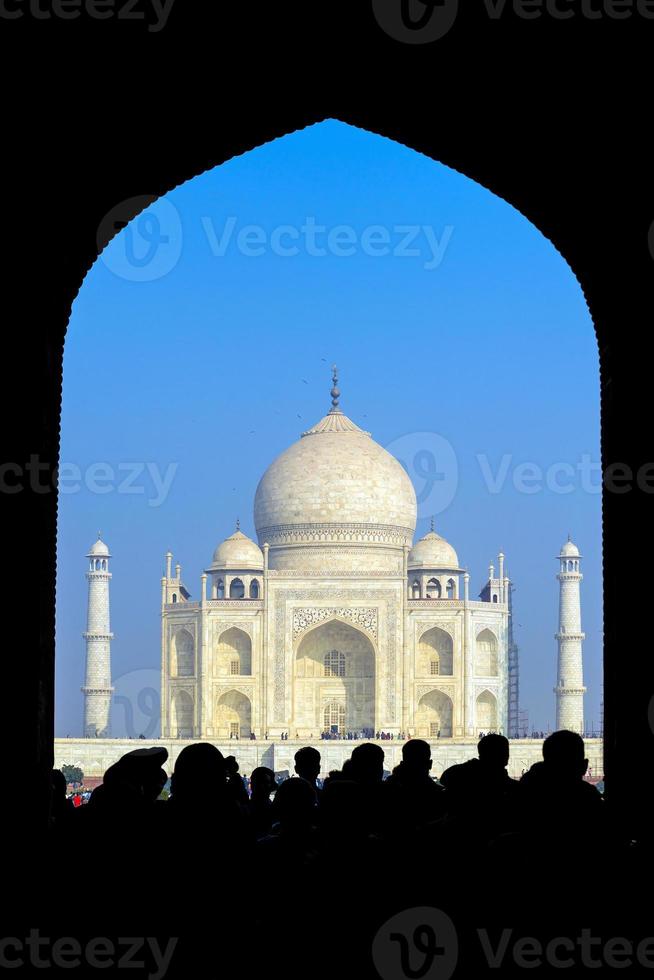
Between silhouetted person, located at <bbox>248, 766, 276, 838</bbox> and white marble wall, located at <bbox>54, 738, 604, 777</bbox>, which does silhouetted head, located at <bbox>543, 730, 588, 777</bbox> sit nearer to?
silhouetted person, located at <bbox>248, 766, 276, 838</bbox>

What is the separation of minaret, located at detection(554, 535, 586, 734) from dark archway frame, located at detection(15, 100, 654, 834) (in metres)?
32.3

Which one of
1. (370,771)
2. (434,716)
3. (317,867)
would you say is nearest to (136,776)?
(370,771)

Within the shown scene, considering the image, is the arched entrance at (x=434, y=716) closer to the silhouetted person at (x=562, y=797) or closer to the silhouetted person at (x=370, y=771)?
the silhouetted person at (x=370, y=771)

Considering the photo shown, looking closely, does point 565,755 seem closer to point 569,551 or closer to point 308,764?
point 308,764

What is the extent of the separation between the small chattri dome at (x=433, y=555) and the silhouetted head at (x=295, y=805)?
33.9 meters

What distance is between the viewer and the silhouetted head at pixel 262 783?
6.24 m

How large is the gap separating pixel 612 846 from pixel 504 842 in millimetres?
417

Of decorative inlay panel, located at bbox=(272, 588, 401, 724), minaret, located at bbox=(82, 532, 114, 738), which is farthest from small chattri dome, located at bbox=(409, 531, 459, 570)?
minaret, located at bbox=(82, 532, 114, 738)

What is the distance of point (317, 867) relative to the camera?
3717 mm

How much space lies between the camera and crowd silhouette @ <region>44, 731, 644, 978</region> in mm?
3668

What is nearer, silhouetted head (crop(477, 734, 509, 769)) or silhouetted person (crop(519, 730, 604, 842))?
A: silhouetted person (crop(519, 730, 604, 842))

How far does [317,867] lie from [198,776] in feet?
2.31

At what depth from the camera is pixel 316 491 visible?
124 feet

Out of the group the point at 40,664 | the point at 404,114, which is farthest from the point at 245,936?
the point at 404,114
